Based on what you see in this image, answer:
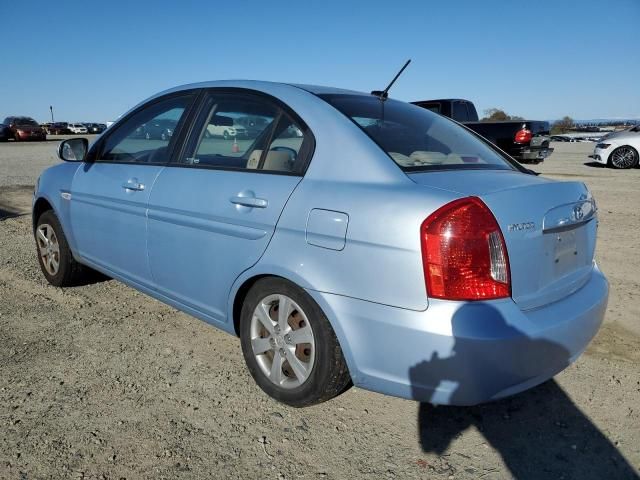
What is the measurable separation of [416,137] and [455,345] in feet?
4.07

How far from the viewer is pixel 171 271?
Answer: 2980 mm

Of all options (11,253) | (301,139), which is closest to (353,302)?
(301,139)

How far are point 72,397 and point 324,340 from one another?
1.38 meters

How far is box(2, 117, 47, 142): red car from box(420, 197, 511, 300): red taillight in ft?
118

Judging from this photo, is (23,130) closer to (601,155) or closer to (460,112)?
(460,112)

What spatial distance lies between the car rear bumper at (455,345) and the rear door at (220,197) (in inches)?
21.8

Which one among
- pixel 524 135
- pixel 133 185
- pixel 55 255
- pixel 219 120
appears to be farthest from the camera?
pixel 524 135

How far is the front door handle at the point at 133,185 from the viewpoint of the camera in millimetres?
3139

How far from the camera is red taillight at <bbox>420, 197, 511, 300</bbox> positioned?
6.32ft

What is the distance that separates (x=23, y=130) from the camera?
31641 mm

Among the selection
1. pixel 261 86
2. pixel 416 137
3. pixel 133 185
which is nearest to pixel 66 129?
pixel 133 185

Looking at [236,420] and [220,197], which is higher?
[220,197]

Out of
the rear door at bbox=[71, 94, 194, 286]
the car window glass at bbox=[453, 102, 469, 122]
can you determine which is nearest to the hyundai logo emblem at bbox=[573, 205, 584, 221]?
the rear door at bbox=[71, 94, 194, 286]

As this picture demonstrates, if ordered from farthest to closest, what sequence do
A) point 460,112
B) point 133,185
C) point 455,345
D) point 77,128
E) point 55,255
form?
point 77,128, point 460,112, point 55,255, point 133,185, point 455,345
